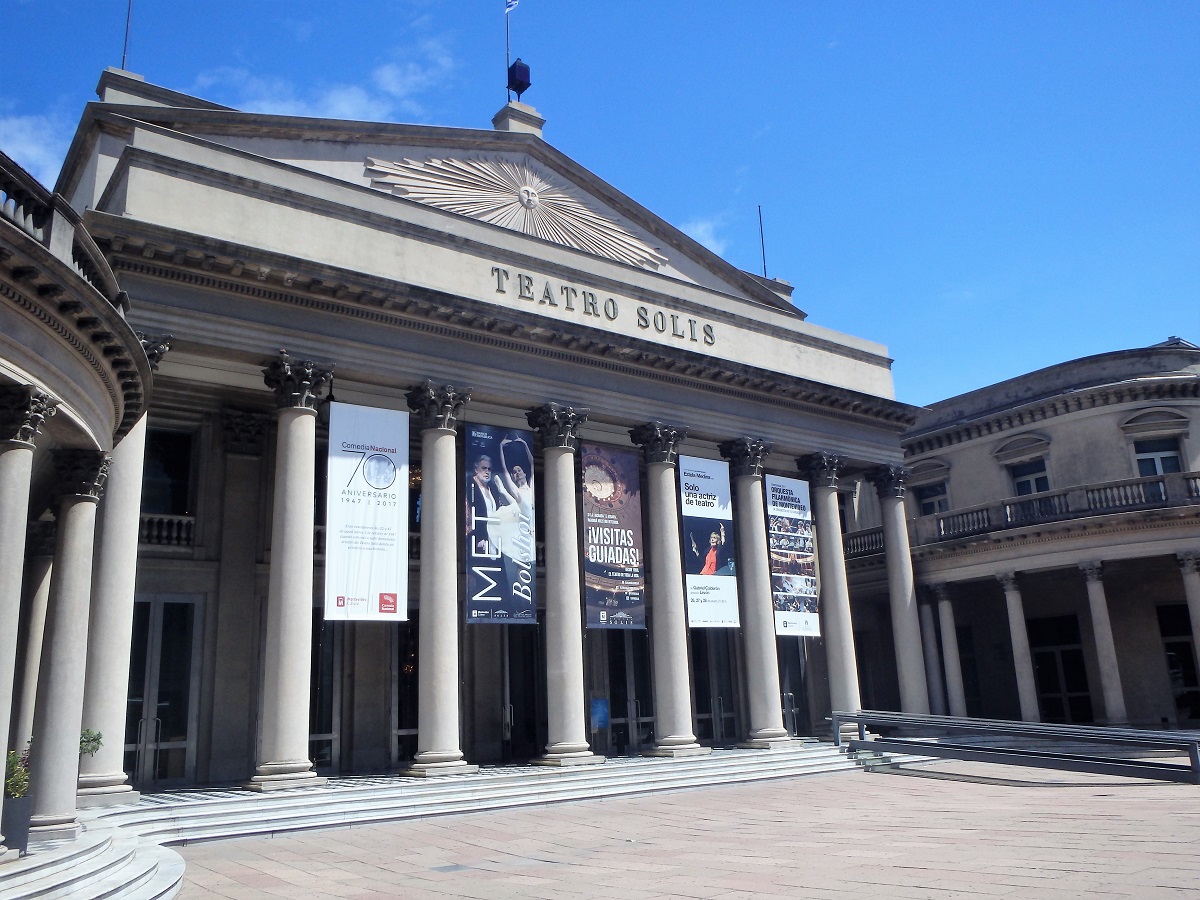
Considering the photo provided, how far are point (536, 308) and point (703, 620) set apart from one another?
7444 millimetres

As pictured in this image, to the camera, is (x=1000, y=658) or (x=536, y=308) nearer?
(x=536, y=308)

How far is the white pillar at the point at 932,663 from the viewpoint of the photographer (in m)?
26.4

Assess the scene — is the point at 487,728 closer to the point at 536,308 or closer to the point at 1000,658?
the point at 536,308

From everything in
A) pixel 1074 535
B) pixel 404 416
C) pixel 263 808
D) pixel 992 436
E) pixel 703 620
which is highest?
pixel 992 436

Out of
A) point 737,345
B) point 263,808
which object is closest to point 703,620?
point 737,345

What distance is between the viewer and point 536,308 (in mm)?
20453

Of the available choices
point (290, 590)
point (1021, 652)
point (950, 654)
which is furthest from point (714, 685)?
point (290, 590)

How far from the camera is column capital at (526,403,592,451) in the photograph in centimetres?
1944

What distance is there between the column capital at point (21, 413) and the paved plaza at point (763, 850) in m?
4.52

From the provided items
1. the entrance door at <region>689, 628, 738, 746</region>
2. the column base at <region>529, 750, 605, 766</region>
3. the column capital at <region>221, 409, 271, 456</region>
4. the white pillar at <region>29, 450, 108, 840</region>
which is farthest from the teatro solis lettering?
the white pillar at <region>29, 450, 108, 840</region>

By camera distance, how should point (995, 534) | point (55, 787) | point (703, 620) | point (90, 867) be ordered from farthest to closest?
point (995, 534), point (703, 620), point (55, 787), point (90, 867)

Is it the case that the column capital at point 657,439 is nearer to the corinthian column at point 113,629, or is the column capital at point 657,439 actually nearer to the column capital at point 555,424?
the column capital at point 555,424

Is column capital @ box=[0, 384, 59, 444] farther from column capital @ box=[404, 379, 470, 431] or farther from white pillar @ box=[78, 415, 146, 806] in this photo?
column capital @ box=[404, 379, 470, 431]

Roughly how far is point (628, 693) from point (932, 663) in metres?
9.39
